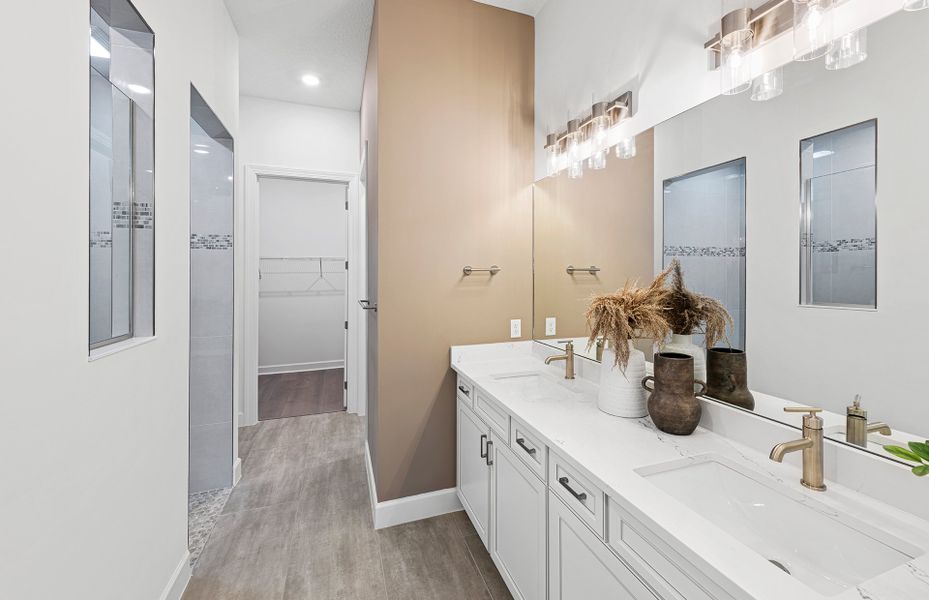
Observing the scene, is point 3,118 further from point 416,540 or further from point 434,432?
point 416,540

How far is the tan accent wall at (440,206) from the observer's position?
2.12 meters

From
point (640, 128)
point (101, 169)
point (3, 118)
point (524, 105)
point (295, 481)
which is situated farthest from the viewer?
point (295, 481)

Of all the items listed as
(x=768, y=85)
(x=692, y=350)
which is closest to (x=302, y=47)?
(x=768, y=85)

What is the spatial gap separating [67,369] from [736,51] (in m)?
2.07

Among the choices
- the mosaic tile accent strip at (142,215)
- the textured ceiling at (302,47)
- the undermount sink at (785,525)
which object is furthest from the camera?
the textured ceiling at (302,47)

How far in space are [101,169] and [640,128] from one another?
1.95m

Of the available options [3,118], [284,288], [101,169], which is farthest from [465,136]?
[284,288]

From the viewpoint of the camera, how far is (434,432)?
7.37 ft

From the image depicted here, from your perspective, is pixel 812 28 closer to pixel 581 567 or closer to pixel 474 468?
pixel 581 567

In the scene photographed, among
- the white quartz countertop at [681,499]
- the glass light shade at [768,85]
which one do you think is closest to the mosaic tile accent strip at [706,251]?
the glass light shade at [768,85]

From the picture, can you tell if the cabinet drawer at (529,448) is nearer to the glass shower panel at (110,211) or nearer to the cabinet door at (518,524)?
the cabinet door at (518,524)

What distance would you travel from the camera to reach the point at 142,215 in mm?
1438

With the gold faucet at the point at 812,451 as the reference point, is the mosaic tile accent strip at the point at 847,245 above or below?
above

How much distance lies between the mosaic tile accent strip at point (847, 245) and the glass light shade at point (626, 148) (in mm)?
831
